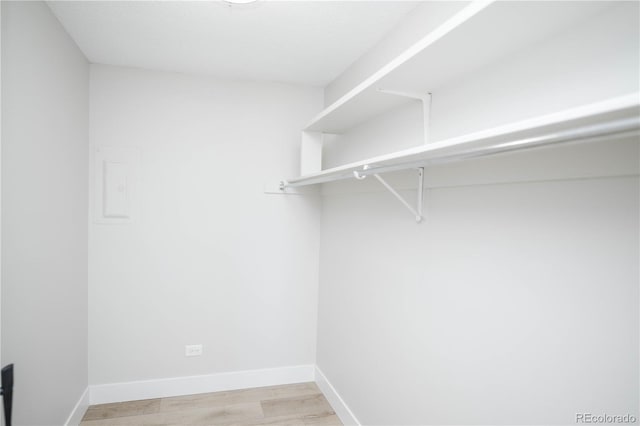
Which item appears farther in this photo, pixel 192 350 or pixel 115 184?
pixel 192 350

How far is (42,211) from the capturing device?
1.77 metres

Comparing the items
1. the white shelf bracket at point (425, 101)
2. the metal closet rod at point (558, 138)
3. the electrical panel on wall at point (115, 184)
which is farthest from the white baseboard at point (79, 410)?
the white shelf bracket at point (425, 101)

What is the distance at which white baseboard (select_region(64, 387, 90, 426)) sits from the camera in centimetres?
221

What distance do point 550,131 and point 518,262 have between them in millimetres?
563

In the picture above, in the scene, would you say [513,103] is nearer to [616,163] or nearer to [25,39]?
[616,163]

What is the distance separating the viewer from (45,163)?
180 cm

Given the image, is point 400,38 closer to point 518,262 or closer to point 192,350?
point 518,262

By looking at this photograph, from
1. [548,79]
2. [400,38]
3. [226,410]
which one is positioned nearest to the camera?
[548,79]

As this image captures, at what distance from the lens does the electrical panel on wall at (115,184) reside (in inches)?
101

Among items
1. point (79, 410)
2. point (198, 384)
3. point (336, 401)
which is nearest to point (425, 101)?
point (336, 401)

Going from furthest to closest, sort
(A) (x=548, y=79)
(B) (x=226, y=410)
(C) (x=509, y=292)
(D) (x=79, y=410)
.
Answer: (B) (x=226, y=410)
(D) (x=79, y=410)
(C) (x=509, y=292)
(A) (x=548, y=79)

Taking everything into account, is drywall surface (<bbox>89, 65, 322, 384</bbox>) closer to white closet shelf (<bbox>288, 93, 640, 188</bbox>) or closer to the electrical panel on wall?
the electrical panel on wall

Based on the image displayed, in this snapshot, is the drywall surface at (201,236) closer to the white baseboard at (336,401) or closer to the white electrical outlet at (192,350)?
the white electrical outlet at (192,350)

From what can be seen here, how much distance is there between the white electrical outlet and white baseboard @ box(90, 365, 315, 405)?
181 millimetres
